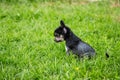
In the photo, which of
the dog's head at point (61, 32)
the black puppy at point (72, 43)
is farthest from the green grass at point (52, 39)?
the dog's head at point (61, 32)

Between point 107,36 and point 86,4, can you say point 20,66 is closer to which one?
point 107,36

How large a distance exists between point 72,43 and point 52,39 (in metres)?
1.52

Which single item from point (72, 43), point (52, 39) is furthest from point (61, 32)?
point (52, 39)

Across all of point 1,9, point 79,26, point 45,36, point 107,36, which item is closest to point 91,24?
point 79,26

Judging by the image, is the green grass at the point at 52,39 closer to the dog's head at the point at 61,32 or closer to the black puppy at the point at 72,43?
the black puppy at the point at 72,43

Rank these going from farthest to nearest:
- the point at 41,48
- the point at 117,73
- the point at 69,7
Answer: the point at 69,7 → the point at 41,48 → the point at 117,73

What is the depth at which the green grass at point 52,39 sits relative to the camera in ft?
17.3

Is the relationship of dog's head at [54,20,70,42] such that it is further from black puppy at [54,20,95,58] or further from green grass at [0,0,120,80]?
green grass at [0,0,120,80]

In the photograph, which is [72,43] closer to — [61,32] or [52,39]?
[61,32]

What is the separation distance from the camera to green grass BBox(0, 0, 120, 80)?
17.3 ft

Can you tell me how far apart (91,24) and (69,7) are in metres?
2.54

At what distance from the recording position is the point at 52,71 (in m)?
5.39

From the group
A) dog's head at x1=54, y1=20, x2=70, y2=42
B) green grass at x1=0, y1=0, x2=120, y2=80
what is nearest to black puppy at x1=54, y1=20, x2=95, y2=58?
dog's head at x1=54, y1=20, x2=70, y2=42

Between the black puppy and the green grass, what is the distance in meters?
0.18
